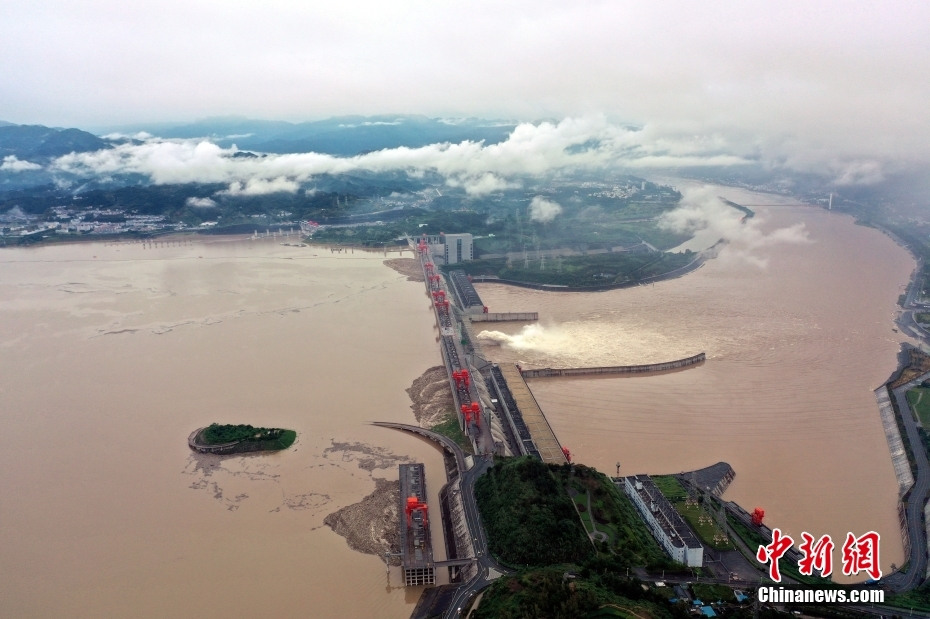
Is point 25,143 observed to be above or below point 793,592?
above

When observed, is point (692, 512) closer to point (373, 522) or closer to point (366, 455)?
point (373, 522)

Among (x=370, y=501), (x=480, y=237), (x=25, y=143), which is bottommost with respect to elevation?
(x=370, y=501)

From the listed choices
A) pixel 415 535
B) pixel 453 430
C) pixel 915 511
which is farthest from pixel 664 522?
pixel 453 430

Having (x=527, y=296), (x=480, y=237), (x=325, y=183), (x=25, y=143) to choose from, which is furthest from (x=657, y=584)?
(x=25, y=143)

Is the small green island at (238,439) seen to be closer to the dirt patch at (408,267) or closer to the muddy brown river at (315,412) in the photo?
the muddy brown river at (315,412)

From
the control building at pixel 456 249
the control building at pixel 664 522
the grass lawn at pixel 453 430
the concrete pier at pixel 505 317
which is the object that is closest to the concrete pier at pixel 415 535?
the grass lawn at pixel 453 430

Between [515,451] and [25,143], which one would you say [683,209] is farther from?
[25,143]

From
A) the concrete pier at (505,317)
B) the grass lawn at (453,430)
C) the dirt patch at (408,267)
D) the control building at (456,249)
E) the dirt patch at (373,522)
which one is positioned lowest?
the dirt patch at (373,522)
